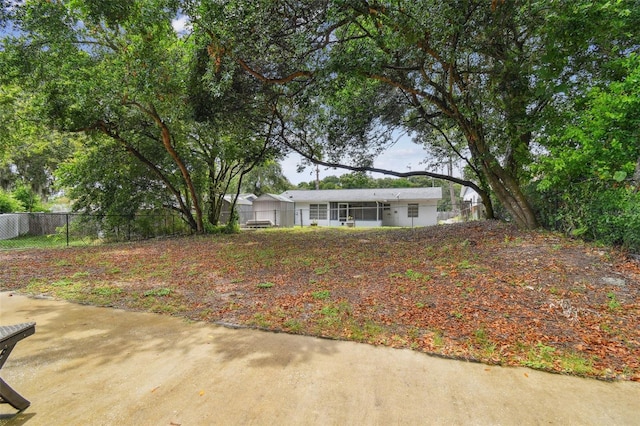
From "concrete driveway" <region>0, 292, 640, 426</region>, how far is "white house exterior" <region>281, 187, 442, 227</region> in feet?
65.8

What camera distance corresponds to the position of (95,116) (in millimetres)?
9484

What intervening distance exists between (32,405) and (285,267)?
453 centimetres

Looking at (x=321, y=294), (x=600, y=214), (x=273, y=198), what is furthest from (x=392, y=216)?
(x=321, y=294)

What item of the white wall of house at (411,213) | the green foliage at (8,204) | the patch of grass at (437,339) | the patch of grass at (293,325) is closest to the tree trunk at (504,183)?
the patch of grass at (437,339)

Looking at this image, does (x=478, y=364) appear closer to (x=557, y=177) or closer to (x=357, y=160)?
(x=557, y=177)

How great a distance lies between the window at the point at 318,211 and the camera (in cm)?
2500

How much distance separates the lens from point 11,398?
81.0 inches

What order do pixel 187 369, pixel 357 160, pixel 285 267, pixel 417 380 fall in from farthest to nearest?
pixel 357 160 < pixel 285 267 < pixel 187 369 < pixel 417 380

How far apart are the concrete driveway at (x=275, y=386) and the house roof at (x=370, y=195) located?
20604 millimetres

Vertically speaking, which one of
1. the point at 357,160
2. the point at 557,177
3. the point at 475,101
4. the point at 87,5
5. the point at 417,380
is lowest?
the point at 417,380

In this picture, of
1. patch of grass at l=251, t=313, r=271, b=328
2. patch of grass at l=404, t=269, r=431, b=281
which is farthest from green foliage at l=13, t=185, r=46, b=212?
patch of grass at l=404, t=269, r=431, b=281

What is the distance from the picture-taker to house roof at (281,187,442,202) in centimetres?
2262

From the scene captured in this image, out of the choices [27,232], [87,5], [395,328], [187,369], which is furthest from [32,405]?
[27,232]

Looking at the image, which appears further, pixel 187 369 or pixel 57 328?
pixel 57 328
